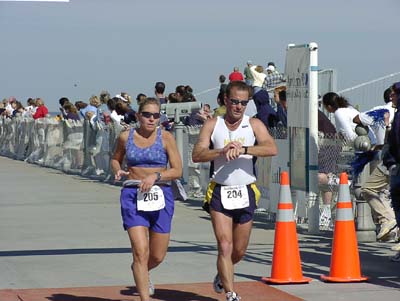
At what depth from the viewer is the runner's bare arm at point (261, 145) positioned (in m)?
9.59

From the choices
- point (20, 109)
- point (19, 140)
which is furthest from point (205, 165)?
point (20, 109)

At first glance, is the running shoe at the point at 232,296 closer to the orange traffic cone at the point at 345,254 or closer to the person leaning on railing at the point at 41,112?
the orange traffic cone at the point at 345,254

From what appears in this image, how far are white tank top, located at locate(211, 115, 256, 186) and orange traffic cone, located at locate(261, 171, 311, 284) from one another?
114cm

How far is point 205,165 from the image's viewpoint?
19.4m

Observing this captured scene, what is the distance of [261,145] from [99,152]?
54.1 feet

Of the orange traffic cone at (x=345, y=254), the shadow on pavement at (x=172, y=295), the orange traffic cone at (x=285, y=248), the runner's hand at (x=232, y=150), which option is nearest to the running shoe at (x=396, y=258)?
the orange traffic cone at (x=345, y=254)

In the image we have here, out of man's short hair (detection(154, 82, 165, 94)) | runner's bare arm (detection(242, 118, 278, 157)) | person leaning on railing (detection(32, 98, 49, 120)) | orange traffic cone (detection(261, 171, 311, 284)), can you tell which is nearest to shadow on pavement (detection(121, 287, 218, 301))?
orange traffic cone (detection(261, 171, 311, 284))

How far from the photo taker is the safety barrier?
50.0 ft

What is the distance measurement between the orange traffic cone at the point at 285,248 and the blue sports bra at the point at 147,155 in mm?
1629

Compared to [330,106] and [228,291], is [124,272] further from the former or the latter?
[330,106]

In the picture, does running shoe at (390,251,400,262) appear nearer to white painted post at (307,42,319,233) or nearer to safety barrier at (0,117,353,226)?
safety barrier at (0,117,353,226)

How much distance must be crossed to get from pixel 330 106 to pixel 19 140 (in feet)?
76.8

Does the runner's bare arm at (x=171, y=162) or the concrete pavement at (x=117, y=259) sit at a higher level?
the runner's bare arm at (x=171, y=162)

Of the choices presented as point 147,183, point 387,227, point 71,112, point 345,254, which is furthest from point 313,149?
point 71,112
